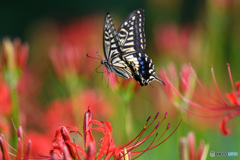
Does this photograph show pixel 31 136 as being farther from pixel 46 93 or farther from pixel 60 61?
pixel 46 93

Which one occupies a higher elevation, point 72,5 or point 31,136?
point 72,5

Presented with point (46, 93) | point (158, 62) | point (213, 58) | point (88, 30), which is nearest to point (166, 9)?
point (158, 62)

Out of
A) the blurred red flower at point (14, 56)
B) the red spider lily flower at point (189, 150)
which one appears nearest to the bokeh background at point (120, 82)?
the blurred red flower at point (14, 56)

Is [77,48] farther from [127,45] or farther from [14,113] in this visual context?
[14,113]

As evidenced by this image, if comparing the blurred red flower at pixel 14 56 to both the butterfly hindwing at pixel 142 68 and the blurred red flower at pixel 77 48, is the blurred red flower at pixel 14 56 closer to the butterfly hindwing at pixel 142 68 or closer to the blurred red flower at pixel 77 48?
the blurred red flower at pixel 77 48

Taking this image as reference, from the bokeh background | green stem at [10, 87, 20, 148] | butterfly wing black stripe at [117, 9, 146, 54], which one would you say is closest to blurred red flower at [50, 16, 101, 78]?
the bokeh background

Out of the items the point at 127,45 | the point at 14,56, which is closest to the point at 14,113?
the point at 14,56
